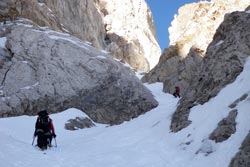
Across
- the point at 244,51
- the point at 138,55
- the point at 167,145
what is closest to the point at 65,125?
the point at 167,145

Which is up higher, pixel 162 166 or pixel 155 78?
pixel 155 78

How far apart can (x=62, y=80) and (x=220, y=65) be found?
20280 millimetres

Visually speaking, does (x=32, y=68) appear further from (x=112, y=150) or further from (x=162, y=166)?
(x=162, y=166)

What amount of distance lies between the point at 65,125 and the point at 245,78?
51.7 ft

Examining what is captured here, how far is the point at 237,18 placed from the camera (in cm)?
2486

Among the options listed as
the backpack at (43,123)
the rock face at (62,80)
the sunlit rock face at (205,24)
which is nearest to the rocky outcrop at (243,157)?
the backpack at (43,123)

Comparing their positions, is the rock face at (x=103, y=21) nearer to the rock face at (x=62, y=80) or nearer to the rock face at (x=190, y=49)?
the rock face at (x=62, y=80)

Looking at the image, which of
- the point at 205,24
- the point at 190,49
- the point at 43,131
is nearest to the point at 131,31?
the point at 205,24

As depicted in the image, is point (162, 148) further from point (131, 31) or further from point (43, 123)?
point (131, 31)

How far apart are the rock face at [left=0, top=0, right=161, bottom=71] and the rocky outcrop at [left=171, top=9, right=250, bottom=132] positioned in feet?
99.7

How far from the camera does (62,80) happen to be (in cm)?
3769

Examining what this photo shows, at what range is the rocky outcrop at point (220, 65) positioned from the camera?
19.5 metres

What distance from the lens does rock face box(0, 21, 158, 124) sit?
35344 millimetres

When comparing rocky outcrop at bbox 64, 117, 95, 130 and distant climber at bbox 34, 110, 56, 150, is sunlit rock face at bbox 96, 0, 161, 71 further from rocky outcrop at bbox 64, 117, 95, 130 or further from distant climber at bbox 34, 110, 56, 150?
distant climber at bbox 34, 110, 56, 150
